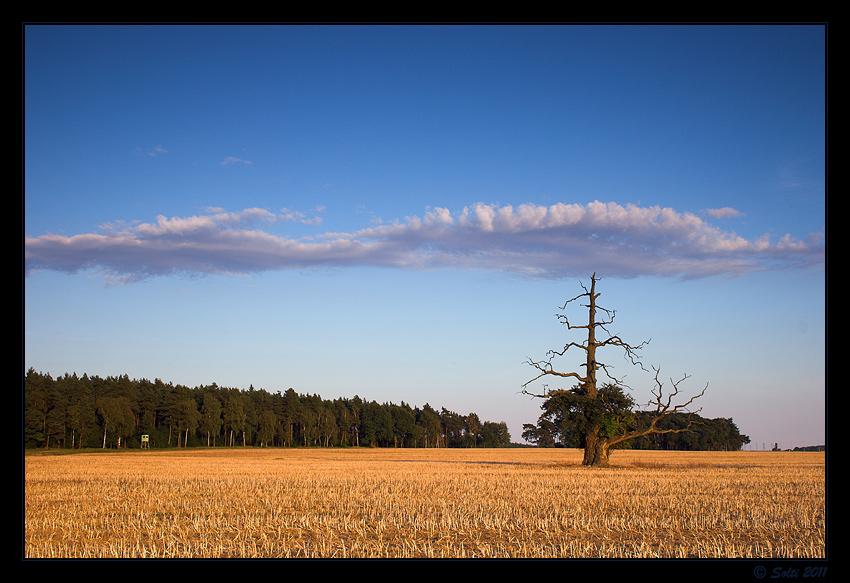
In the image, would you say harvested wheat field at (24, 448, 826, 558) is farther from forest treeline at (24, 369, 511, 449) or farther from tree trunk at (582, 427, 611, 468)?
forest treeline at (24, 369, 511, 449)

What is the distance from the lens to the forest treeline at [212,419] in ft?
308

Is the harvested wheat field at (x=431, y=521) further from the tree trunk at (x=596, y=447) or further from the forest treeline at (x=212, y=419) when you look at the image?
the forest treeline at (x=212, y=419)

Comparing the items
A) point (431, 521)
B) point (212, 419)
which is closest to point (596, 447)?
point (431, 521)

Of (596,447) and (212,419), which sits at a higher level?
(596,447)

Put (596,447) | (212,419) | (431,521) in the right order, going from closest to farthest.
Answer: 1. (431,521)
2. (596,447)
3. (212,419)

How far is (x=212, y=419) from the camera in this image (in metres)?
115

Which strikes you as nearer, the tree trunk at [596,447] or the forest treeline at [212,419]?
the tree trunk at [596,447]

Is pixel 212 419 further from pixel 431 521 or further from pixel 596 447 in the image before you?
pixel 431 521

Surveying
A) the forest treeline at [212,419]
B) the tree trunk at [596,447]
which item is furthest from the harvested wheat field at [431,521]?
the forest treeline at [212,419]

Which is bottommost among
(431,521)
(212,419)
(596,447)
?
(212,419)

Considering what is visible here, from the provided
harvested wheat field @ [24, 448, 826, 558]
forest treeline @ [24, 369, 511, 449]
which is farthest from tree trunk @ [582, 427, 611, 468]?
forest treeline @ [24, 369, 511, 449]
